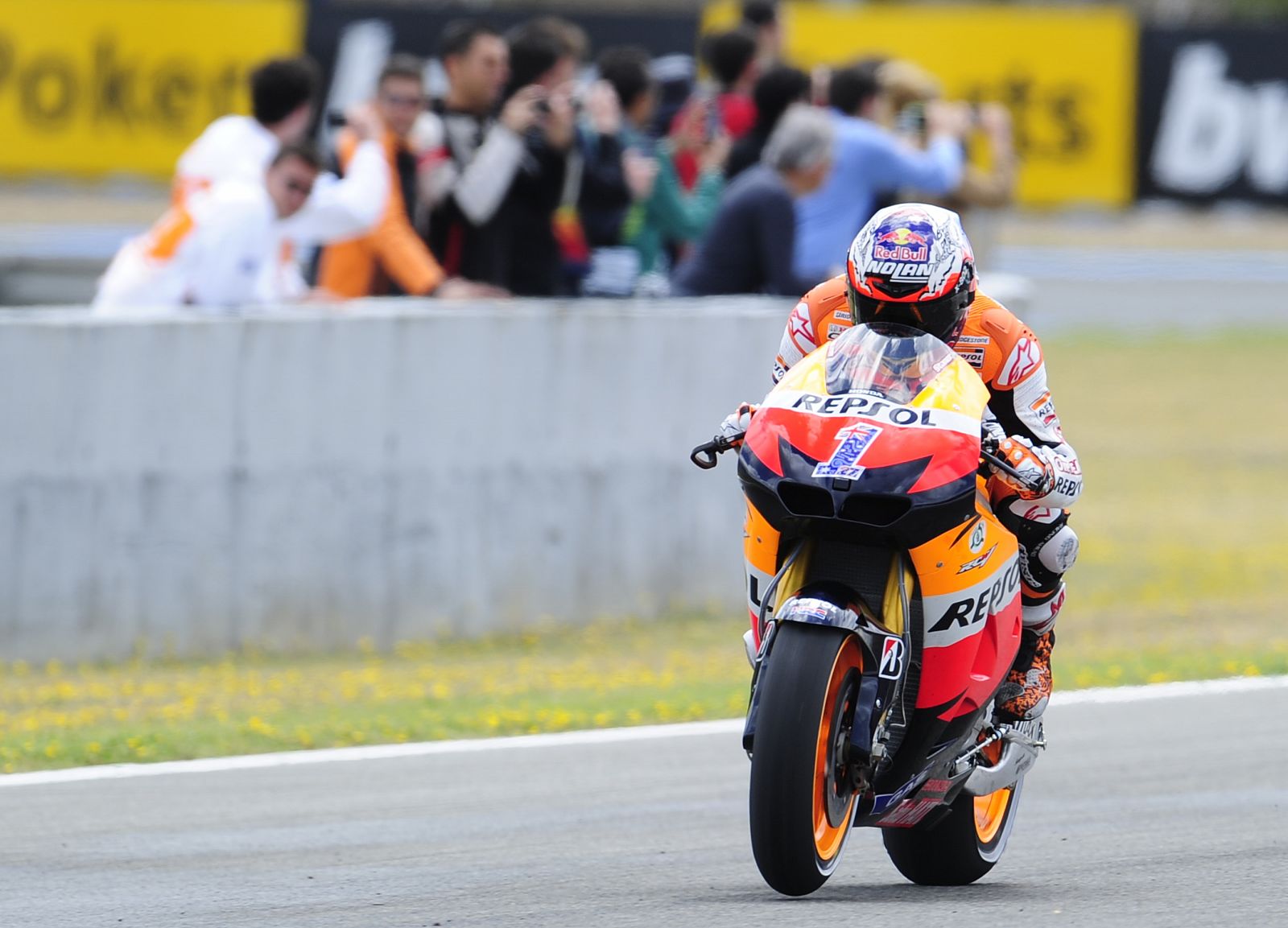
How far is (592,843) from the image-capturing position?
6414mm

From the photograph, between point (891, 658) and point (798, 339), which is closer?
point (891, 658)

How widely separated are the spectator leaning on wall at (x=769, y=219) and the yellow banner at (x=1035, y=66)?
16610 mm

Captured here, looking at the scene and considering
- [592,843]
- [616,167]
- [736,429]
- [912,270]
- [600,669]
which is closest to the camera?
[912,270]

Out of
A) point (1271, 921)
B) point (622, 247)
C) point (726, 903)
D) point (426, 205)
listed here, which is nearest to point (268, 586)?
point (426, 205)

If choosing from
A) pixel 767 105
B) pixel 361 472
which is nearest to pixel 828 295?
pixel 361 472

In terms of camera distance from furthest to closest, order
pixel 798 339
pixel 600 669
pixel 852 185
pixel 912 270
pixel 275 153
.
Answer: pixel 852 185 → pixel 275 153 → pixel 600 669 → pixel 798 339 → pixel 912 270

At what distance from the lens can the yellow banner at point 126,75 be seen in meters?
26.5

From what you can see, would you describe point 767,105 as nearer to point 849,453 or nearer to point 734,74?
point 734,74

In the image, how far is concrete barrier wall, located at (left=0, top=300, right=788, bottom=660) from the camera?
930 centimetres

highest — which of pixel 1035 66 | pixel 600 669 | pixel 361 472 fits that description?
pixel 361 472

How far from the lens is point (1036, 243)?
2903 centimetres

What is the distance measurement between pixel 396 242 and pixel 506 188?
59 centimetres

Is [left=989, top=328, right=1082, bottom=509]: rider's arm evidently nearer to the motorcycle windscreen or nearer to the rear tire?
the motorcycle windscreen

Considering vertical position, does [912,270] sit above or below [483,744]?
above
